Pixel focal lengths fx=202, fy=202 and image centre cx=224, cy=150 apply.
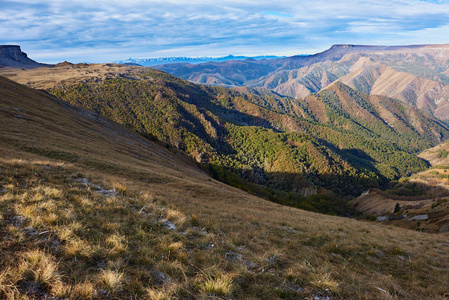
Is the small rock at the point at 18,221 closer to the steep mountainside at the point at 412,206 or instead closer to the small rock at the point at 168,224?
the small rock at the point at 168,224

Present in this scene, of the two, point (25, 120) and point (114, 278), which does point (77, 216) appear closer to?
point (114, 278)

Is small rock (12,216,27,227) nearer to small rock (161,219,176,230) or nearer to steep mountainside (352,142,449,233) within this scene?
small rock (161,219,176,230)

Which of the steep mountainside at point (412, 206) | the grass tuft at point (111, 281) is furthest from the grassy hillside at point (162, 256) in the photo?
the steep mountainside at point (412, 206)

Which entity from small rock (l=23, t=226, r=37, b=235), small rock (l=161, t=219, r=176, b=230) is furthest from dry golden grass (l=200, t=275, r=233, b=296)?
small rock (l=23, t=226, r=37, b=235)

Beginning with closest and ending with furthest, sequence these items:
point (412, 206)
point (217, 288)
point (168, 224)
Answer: point (217, 288), point (168, 224), point (412, 206)

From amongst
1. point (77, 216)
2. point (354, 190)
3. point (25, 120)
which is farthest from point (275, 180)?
point (77, 216)

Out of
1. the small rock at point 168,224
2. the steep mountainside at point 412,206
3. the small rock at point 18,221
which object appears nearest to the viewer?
the small rock at point 18,221

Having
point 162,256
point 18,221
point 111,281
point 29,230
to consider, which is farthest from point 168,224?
point 18,221

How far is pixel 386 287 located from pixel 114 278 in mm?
8835

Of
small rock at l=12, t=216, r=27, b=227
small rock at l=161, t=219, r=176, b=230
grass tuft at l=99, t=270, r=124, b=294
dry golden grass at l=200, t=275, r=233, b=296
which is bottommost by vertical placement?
small rock at l=161, t=219, r=176, b=230

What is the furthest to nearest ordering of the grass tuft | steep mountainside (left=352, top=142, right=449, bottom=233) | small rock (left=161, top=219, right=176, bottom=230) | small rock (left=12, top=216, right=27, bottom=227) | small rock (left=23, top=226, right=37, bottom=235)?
steep mountainside (left=352, top=142, right=449, bottom=233) < small rock (left=161, top=219, right=176, bottom=230) < small rock (left=12, top=216, right=27, bottom=227) < small rock (left=23, top=226, right=37, bottom=235) < the grass tuft

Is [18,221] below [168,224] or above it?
above

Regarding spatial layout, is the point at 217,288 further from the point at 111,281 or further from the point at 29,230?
the point at 29,230

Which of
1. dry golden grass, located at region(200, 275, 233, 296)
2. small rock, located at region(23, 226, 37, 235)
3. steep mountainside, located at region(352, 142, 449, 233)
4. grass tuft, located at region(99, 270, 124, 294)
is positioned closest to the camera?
grass tuft, located at region(99, 270, 124, 294)
